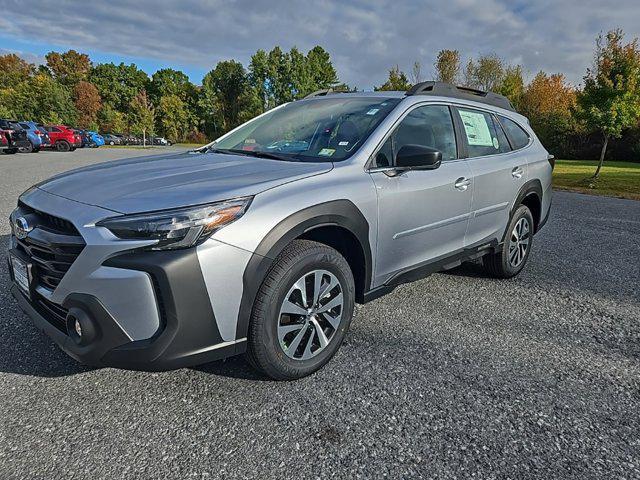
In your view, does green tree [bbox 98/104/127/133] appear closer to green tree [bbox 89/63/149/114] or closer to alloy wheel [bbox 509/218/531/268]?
green tree [bbox 89/63/149/114]

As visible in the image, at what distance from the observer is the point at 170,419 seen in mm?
2133

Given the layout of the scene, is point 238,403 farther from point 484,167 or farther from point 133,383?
point 484,167

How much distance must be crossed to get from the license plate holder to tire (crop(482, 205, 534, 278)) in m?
3.75

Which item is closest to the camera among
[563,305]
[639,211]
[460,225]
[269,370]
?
[269,370]

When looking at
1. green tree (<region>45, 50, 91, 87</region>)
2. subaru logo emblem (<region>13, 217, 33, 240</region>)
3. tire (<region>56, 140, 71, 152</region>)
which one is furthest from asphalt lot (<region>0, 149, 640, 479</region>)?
green tree (<region>45, 50, 91, 87</region>)

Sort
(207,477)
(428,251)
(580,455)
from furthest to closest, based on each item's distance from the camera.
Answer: (428,251) < (580,455) < (207,477)

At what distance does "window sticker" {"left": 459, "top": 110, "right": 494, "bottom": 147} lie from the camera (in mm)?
3621

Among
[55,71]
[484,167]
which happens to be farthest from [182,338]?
[55,71]

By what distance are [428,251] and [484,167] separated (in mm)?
1011

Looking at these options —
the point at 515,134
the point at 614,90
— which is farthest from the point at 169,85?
the point at 515,134

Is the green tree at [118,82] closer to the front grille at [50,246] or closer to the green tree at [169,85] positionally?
the green tree at [169,85]

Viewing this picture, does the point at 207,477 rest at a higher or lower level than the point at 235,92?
lower

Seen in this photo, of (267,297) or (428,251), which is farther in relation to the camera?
(428,251)

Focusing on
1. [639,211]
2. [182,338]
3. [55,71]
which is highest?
[55,71]
